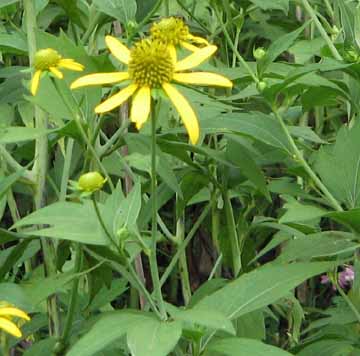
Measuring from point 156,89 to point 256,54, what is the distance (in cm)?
26

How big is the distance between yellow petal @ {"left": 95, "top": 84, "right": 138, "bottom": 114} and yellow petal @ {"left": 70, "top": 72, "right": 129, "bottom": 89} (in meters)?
0.02

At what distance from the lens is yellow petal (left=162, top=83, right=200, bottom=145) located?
87 centimetres

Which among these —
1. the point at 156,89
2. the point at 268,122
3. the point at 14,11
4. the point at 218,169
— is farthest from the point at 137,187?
the point at 14,11

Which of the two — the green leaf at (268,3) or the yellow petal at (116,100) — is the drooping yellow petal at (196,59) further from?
the green leaf at (268,3)

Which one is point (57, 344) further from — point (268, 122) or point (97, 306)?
point (268, 122)

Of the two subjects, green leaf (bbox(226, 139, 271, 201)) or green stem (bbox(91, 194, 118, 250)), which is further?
green leaf (bbox(226, 139, 271, 201))

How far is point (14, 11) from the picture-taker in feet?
4.78

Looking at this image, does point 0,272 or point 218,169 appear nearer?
point 0,272

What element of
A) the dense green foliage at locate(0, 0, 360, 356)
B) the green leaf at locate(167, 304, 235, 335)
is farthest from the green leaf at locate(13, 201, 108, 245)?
the green leaf at locate(167, 304, 235, 335)

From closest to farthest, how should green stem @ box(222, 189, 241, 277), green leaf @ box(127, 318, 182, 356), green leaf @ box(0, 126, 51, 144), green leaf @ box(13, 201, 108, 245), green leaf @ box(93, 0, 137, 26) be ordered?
1. green leaf @ box(127, 318, 182, 356)
2. green leaf @ box(13, 201, 108, 245)
3. green leaf @ box(0, 126, 51, 144)
4. green leaf @ box(93, 0, 137, 26)
5. green stem @ box(222, 189, 241, 277)

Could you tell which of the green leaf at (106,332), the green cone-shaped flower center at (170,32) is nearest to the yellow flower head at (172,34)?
the green cone-shaped flower center at (170,32)

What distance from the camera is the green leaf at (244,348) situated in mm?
921

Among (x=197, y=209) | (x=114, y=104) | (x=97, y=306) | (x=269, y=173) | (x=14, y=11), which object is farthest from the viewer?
(x=197, y=209)

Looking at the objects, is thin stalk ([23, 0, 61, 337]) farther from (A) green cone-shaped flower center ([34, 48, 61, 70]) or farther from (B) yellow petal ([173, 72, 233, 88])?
(B) yellow petal ([173, 72, 233, 88])
